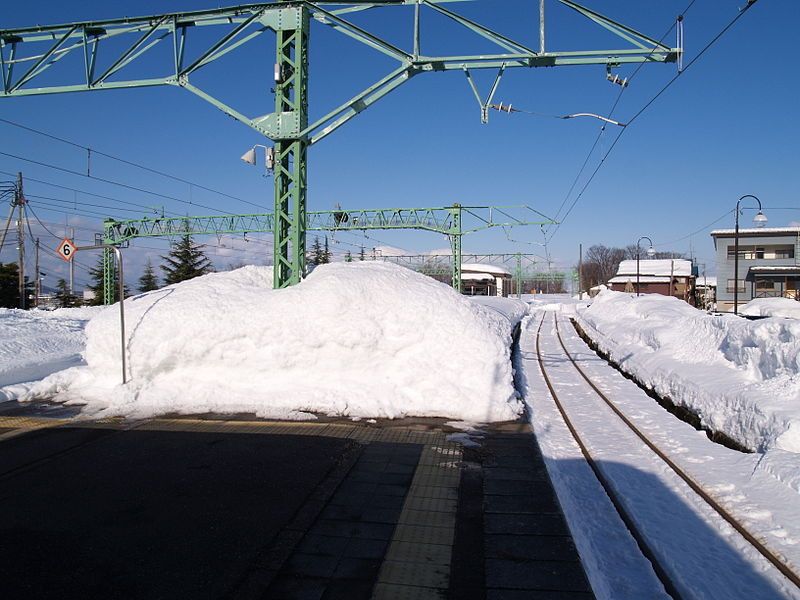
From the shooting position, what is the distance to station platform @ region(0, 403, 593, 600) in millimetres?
4027

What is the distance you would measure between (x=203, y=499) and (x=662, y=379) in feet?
34.8

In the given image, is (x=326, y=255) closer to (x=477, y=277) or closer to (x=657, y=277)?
(x=477, y=277)

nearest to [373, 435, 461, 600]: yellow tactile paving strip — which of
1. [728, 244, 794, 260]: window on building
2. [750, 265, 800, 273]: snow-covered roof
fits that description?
[750, 265, 800, 273]: snow-covered roof

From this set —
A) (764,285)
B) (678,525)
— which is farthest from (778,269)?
(678,525)

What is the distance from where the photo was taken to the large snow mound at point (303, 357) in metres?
9.62

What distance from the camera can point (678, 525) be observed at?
5.30m

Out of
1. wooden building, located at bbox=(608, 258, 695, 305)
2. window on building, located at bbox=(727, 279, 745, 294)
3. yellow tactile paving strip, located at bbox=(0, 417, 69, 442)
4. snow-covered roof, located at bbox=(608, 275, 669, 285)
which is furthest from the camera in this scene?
snow-covered roof, located at bbox=(608, 275, 669, 285)

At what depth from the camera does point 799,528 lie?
5.19 meters

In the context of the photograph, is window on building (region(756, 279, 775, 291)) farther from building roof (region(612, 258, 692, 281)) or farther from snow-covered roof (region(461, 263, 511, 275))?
snow-covered roof (region(461, 263, 511, 275))

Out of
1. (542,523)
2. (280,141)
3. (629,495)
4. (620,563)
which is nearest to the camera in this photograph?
(620,563)

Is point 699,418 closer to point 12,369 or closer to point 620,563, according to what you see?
point 620,563

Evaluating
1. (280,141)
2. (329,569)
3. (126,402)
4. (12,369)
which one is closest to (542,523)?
(329,569)

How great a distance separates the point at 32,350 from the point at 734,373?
16616 mm

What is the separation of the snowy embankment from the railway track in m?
10.6
